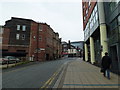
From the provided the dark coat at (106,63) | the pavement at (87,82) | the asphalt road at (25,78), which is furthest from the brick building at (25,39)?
the dark coat at (106,63)

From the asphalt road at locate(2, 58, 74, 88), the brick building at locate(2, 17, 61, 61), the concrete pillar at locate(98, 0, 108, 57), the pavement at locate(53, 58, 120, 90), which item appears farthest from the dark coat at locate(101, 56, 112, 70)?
the brick building at locate(2, 17, 61, 61)

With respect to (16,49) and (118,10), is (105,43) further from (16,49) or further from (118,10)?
(16,49)

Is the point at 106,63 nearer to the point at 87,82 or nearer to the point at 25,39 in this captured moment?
the point at 87,82

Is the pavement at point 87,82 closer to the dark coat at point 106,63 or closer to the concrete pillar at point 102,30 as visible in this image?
the dark coat at point 106,63

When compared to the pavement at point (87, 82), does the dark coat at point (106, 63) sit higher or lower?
higher

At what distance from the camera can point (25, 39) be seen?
34.6 meters

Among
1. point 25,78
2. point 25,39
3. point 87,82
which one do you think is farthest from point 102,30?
point 25,39

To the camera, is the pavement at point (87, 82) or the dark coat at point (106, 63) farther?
the dark coat at point (106, 63)

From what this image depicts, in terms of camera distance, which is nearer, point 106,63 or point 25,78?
point 106,63

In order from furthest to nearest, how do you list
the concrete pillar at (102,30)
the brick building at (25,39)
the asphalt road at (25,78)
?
1. the brick building at (25,39)
2. the concrete pillar at (102,30)
3. the asphalt road at (25,78)

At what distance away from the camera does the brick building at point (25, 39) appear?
32.8 metres

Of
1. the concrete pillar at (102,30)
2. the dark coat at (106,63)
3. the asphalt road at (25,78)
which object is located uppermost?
the concrete pillar at (102,30)

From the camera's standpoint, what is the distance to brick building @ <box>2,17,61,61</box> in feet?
108

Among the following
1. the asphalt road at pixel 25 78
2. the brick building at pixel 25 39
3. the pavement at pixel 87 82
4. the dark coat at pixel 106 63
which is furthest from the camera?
the brick building at pixel 25 39
